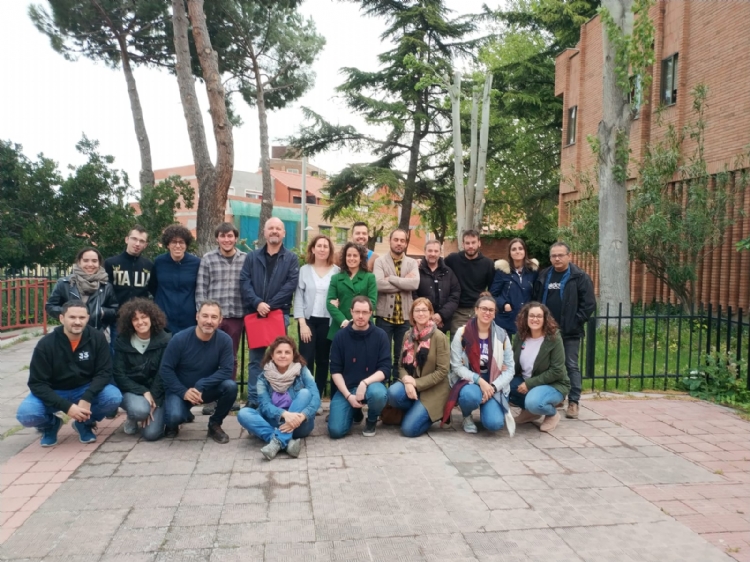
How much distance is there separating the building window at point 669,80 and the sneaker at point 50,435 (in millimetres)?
15492

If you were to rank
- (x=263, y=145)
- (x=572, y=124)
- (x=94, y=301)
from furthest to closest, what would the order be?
(x=263, y=145)
(x=572, y=124)
(x=94, y=301)

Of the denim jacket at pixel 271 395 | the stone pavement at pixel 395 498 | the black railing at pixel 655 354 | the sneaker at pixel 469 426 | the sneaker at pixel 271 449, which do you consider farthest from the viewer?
the black railing at pixel 655 354

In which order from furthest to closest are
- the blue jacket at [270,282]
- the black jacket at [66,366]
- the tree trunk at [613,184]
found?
the tree trunk at [613,184], the blue jacket at [270,282], the black jacket at [66,366]

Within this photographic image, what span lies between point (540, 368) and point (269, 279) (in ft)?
9.12

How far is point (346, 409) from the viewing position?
5.65m

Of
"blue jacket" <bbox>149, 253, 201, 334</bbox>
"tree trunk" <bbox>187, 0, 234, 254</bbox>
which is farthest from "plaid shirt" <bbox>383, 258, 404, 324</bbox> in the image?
"tree trunk" <bbox>187, 0, 234, 254</bbox>

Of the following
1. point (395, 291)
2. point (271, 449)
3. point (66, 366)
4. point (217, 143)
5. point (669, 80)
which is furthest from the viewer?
point (669, 80)

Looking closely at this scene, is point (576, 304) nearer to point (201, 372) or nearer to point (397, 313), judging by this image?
point (397, 313)

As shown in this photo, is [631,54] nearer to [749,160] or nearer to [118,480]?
[749,160]

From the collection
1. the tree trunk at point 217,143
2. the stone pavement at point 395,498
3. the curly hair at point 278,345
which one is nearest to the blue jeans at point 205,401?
the stone pavement at point 395,498

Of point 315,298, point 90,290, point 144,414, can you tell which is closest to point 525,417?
point 315,298

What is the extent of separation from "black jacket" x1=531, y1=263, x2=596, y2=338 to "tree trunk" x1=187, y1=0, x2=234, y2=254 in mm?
7776

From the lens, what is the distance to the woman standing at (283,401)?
204 inches

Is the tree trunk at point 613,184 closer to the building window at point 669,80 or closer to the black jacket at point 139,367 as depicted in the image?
the building window at point 669,80
